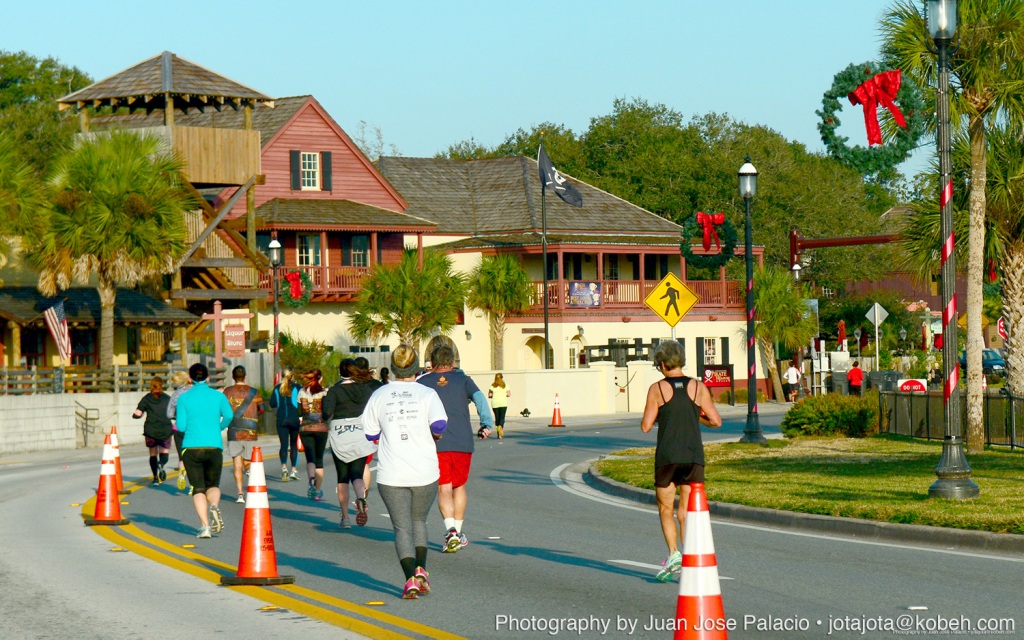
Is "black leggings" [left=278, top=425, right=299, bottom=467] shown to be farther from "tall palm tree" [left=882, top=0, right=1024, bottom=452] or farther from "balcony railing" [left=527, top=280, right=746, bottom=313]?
"balcony railing" [left=527, top=280, right=746, bottom=313]

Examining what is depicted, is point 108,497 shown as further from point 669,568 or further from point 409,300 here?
A: point 409,300

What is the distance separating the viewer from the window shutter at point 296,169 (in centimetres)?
5428

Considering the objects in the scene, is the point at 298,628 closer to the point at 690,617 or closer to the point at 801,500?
the point at 690,617

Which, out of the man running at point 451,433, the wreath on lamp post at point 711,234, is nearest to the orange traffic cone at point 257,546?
the man running at point 451,433

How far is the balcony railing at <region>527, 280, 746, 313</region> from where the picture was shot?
55281mm

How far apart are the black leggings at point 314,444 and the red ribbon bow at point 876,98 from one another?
1173 cm

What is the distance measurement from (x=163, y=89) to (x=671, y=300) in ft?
71.1

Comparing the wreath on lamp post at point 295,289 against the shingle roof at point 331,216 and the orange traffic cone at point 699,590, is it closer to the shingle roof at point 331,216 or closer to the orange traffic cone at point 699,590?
the shingle roof at point 331,216

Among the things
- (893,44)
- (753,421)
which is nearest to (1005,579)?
(893,44)

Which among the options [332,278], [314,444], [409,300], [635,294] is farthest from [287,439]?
[635,294]

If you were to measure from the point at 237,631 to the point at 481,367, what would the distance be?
1817 inches

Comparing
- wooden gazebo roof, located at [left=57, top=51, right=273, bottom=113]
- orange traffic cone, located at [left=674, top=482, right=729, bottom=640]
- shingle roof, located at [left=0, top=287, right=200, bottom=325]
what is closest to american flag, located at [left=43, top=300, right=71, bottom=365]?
shingle roof, located at [left=0, top=287, right=200, bottom=325]

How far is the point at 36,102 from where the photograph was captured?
245ft

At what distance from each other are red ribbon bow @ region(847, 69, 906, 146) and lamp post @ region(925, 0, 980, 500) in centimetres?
797
